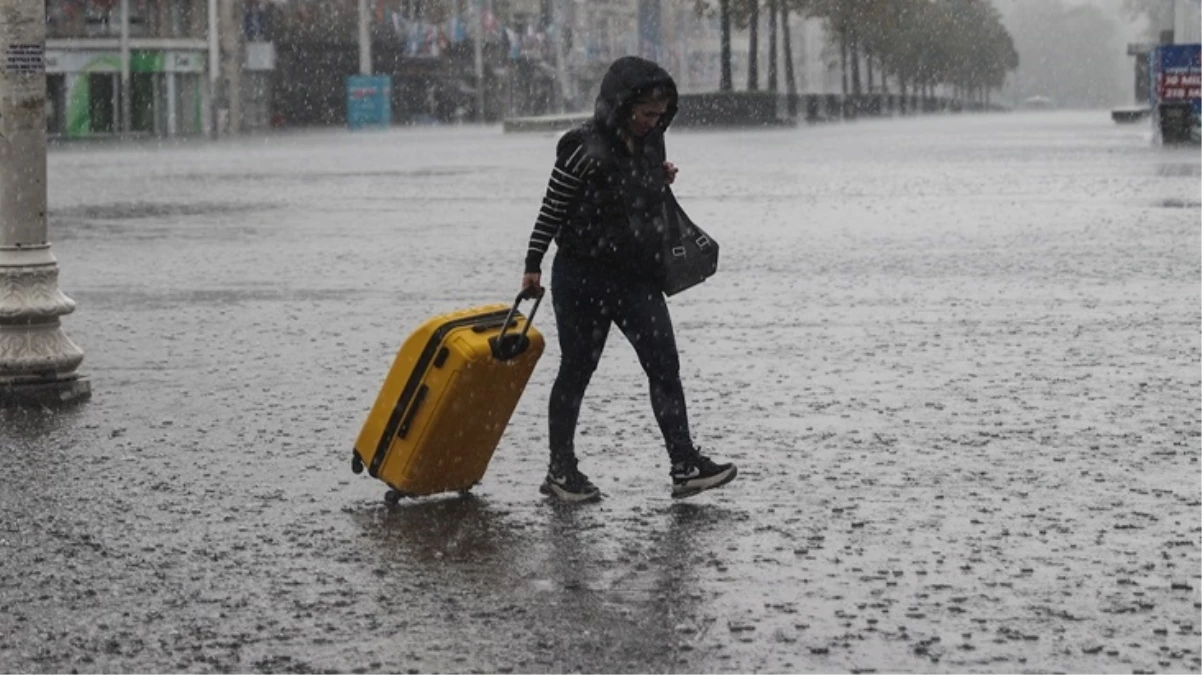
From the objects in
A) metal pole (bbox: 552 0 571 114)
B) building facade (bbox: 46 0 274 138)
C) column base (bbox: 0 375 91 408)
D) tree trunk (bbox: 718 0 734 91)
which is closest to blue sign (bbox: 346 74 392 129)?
building facade (bbox: 46 0 274 138)

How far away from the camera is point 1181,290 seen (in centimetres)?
1440

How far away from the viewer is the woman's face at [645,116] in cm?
742

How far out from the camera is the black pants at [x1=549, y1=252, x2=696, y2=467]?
25.2 feet

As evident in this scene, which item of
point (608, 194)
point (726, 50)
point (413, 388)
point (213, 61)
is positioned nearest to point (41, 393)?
point (413, 388)

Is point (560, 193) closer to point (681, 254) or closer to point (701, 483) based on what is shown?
→ point (681, 254)

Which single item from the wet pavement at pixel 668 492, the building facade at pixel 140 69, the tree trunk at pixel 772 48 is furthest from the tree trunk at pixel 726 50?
the wet pavement at pixel 668 492

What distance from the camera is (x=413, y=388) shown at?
7.45 meters

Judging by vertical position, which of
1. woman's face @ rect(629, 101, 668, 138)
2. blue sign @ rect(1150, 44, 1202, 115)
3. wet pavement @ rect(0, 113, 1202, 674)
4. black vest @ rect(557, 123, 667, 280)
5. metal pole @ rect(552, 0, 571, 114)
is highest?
metal pole @ rect(552, 0, 571, 114)

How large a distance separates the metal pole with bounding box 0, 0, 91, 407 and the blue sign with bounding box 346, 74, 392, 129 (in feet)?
270

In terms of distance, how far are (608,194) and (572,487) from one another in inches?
35.9

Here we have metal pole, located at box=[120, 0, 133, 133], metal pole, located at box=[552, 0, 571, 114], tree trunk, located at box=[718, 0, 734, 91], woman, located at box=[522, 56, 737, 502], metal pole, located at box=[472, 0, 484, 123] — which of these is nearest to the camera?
woman, located at box=[522, 56, 737, 502]

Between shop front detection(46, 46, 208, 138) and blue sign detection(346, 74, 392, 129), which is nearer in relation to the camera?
shop front detection(46, 46, 208, 138)

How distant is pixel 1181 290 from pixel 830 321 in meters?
2.55

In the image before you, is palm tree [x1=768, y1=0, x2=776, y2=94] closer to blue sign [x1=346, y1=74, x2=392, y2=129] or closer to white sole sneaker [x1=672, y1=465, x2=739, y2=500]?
blue sign [x1=346, y1=74, x2=392, y2=129]
